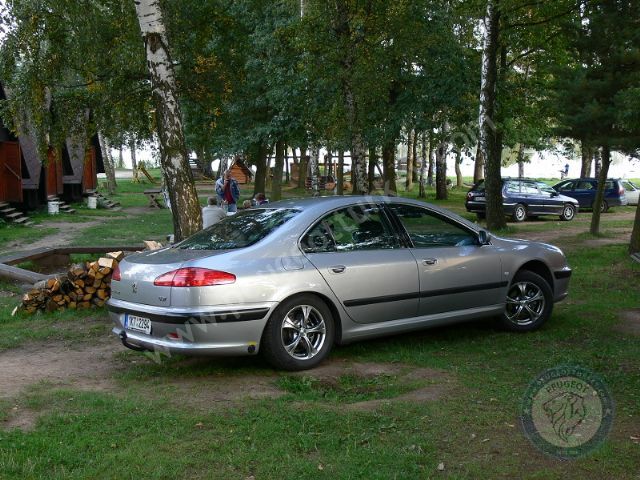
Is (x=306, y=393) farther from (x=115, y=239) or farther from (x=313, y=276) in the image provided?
(x=115, y=239)

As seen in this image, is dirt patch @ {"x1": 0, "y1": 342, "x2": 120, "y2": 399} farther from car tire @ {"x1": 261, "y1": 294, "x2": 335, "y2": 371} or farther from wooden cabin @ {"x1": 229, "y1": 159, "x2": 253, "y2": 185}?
wooden cabin @ {"x1": 229, "y1": 159, "x2": 253, "y2": 185}

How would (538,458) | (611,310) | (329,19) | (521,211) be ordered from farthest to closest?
1. (521,211)
2. (329,19)
3. (611,310)
4. (538,458)

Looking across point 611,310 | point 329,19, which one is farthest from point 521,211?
point 611,310

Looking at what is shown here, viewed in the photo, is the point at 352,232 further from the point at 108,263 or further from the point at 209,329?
the point at 108,263

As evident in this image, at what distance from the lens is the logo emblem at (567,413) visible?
14.7 feet

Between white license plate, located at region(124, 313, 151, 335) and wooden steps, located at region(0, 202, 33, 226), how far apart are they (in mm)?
18665

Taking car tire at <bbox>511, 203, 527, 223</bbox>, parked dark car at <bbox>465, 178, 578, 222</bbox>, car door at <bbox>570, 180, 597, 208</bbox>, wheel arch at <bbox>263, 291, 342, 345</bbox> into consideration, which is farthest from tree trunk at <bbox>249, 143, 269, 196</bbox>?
wheel arch at <bbox>263, 291, 342, 345</bbox>

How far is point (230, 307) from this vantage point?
5.86 metres

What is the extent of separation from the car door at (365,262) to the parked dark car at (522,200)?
59.0ft

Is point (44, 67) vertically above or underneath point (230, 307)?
above

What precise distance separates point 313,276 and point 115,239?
45.2 feet

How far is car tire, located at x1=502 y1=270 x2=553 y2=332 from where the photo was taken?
25.2 ft

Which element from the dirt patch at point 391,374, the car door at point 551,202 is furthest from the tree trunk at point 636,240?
the car door at point 551,202

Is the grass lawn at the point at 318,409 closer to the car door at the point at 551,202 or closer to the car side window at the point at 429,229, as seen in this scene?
the car side window at the point at 429,229
